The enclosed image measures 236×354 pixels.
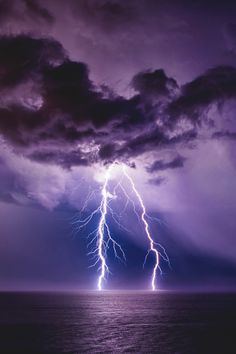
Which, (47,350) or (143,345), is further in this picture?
(143,345)

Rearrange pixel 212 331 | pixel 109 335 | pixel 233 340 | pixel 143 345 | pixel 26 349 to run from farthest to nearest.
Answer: pixel 212 331 → pixel 109 335 → pixel 233 340 → pixel 143 345 → pixel 26 349

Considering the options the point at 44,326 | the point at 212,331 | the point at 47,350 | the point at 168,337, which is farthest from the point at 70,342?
the point at 212,331

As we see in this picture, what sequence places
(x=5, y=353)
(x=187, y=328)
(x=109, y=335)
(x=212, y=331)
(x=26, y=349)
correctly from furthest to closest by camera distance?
(x=187, y=328) < (x=212, y=331) < (x=109, y=335) < (x=26, y=349) < (x=5, y=353)

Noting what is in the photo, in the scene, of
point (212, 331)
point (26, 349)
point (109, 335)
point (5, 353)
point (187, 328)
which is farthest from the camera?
point (187, 328)

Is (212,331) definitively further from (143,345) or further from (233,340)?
(143,345)

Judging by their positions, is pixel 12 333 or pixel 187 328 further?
pixel 187 328

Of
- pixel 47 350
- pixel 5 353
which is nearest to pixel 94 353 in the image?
pixel 47 350

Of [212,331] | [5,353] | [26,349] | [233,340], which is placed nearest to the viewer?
[5,353]

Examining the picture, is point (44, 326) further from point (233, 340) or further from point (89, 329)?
point (233, 340)

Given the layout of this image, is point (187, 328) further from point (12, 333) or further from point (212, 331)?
point (12, 333)
